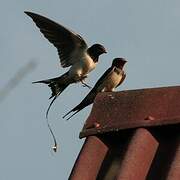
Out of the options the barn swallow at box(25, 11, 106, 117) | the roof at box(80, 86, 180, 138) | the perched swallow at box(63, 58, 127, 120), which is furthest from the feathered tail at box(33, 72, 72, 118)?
the roof at box(80, 86, 180, 138)

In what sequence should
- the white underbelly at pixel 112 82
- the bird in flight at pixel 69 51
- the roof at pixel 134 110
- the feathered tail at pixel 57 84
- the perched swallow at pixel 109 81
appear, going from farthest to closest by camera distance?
the bird in flight at pixel 69 51, the feathered tail at pixel 57 84, the white underbelly at pixel 112 82, the perched swallow at pixel 109 81, the roof at pixel 134 110

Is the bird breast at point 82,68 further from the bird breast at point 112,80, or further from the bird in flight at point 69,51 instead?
the bird breast at point 112,80

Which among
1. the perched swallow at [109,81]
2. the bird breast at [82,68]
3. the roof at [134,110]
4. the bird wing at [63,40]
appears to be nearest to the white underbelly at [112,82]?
the perched swallow at [109,81]

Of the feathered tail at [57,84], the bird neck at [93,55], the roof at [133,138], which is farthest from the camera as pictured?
the bird neck at [93,55]

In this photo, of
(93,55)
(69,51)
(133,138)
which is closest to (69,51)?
(69,51)

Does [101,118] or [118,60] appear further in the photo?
[118,60]

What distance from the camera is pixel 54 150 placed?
2402 mm

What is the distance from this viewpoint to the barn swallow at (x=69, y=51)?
3.87 meters

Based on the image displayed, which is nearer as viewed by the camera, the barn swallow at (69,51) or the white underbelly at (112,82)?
the white underbelly at (112,82)

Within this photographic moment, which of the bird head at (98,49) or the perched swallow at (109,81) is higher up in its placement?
the perched swallow at (109,81)

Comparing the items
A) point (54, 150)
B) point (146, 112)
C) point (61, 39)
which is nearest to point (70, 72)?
point (61, 39)

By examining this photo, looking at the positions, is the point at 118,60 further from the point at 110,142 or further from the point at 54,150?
the point at 110,142

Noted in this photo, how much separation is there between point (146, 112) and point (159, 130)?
0.09 metres

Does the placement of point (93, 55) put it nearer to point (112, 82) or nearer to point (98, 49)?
point (98, 49)
